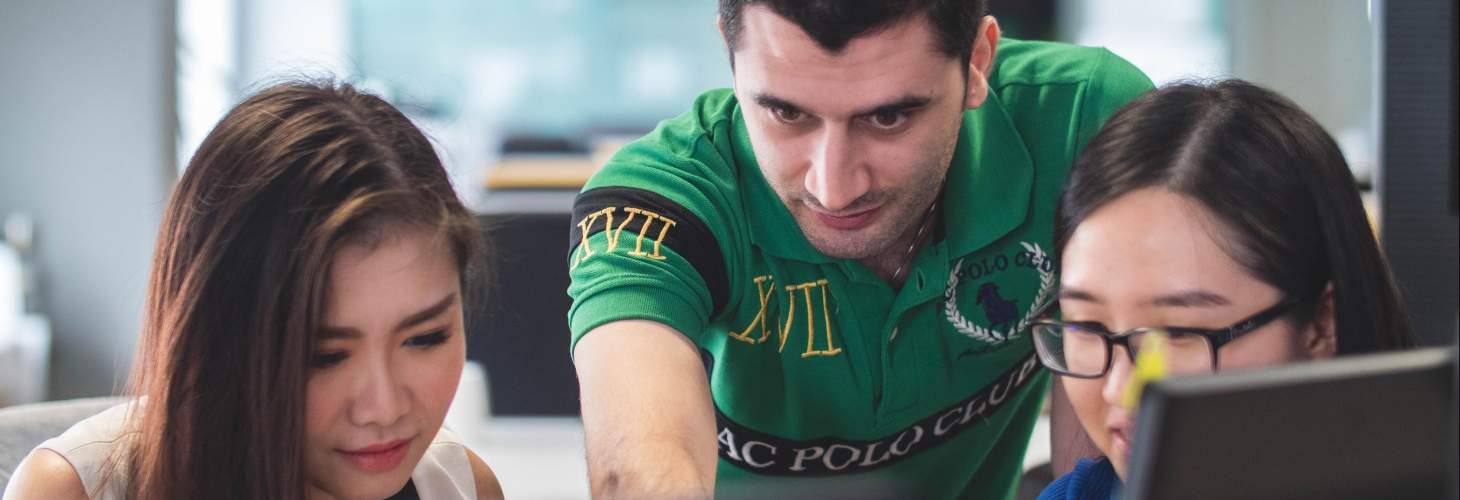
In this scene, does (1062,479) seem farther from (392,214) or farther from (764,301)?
(392,214)

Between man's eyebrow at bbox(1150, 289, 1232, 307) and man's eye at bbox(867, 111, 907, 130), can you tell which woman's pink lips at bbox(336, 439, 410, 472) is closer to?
man's eye at bbox(867, 111, 907, 130)

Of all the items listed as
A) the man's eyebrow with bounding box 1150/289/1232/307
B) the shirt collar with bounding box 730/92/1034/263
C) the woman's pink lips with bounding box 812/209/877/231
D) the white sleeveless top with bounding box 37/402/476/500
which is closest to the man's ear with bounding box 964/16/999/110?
the shirt collar with bounding box 730/92/1034/263

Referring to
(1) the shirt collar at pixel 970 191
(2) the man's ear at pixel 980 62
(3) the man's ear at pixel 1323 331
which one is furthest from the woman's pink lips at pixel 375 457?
(3) the man's ear at pixel 1323 331

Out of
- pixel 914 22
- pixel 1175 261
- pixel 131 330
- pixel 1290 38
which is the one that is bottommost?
pixel 131 330

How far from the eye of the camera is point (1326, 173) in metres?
1.26

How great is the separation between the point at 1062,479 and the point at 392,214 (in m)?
0.74

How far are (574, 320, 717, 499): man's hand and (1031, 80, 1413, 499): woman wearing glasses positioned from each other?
337mm

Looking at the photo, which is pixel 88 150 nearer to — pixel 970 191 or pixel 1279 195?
pixel 970 191

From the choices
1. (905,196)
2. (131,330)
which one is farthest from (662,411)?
(131,330)

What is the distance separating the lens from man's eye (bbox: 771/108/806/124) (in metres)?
1.44

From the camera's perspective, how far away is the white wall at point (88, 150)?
4121 mm

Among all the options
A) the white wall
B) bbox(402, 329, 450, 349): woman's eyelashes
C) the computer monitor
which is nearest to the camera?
the computer monitor

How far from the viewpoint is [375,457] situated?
4.21 ft

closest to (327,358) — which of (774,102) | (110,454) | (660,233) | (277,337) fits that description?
(277,337)
